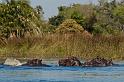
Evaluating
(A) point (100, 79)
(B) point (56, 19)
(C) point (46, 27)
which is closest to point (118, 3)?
(B) point (56, 19)

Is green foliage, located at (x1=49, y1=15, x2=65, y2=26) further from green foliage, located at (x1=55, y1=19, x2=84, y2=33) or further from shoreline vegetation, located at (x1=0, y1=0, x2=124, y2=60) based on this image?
shoreline vegetation, located at (x1=0, y1=0, x2=124, y2=60)

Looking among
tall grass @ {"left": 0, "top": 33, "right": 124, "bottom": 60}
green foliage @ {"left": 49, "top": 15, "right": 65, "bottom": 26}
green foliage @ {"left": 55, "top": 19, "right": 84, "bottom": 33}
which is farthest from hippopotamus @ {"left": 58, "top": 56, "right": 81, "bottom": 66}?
green foliage @ {"left": 49, "top": 15, "right": 65, "bottom": 26}

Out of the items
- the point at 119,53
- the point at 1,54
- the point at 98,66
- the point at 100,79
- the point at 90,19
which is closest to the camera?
the point at 100,79

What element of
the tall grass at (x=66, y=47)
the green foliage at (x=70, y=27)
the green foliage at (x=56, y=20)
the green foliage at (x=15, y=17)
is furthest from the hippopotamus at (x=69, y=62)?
the green foliage at (x=56, y=20)

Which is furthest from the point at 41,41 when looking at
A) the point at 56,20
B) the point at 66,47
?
the point at 56,20

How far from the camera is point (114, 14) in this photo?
3063 inches

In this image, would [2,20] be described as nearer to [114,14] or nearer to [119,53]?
[119,53]

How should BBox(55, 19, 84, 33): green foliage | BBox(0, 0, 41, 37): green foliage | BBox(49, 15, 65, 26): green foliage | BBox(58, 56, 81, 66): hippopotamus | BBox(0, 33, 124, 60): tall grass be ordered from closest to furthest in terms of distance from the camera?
BBox(58, 56, 81, 66): hippopotamus
BBox(0, 33, 124, 60): tall grass
BBox(0, 0, 41, 37): green foliage
BBox(55, 19, 84, 33): green foliage
BBox(49, 15, 65, 26): green foliage

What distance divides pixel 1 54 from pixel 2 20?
10072 millimetres

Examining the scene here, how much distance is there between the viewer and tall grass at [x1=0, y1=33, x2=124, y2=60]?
35.7 meters

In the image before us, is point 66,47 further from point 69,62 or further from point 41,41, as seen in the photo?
point 69,62

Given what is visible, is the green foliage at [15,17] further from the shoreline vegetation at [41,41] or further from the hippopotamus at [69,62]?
the hippopotamus at [69,62]

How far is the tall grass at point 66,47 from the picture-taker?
35656 millimetres

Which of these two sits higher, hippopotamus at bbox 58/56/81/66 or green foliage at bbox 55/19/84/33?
green foliage at bbox 55/19/84/33
